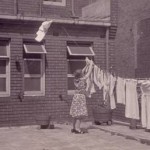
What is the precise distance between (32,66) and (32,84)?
635 millimetres

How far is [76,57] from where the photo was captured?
46.3 feet

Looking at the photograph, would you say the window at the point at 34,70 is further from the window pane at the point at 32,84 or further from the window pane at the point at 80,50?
the window pane at the point at 80,50

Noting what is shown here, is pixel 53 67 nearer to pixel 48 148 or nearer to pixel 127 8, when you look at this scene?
pixel 127 8

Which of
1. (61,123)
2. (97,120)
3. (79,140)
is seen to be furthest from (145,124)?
(61,123)

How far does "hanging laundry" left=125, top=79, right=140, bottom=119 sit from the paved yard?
72 cm

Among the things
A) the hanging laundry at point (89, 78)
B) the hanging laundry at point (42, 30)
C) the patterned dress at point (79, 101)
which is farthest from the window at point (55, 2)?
the patterned dress at point (79, 101)

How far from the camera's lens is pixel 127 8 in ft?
43.4

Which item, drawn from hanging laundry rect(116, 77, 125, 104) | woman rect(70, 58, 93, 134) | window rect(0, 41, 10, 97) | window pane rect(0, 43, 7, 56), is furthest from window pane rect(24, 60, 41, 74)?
hanging laundry rect(116, 77, 125, 104)

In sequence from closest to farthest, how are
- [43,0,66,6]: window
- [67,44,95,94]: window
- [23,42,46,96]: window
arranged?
[23,42,46,96]: window < [67,44,95,94]: window < [43,0,66,6]: window

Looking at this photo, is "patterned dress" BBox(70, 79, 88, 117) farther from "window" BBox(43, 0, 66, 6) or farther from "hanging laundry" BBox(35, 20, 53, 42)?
"window" BBox(43, 0, 66, 6)

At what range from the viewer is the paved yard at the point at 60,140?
9.45 metres

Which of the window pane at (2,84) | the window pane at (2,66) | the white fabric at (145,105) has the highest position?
the window pane at (2,66)

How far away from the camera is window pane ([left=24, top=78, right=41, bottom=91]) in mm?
13344

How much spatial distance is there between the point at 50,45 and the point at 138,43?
313cm
